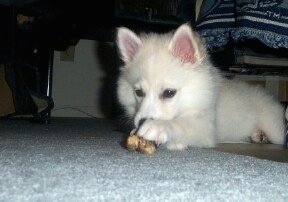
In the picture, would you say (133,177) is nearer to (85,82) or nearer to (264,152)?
(264,152)

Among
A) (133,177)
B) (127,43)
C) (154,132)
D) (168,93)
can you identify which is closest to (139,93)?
(168,93)

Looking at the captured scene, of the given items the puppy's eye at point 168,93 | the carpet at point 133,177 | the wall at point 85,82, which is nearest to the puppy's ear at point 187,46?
the puppy's eye at point 168,93

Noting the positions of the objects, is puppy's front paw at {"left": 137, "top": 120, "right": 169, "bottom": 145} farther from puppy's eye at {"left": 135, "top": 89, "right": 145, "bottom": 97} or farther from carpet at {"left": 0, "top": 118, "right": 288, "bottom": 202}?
puppy's eye at {"left": 135, "top": 89, "right": 145, "bottom": 97}

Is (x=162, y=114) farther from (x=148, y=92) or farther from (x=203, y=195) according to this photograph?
(x=203, y=195)

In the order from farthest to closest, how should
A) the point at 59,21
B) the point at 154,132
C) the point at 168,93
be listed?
the point at 59,21 → the point at 168,93 → the point at 154,132

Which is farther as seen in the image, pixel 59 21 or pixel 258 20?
pixel 59 21

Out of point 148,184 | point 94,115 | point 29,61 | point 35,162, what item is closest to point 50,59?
point 29,61
